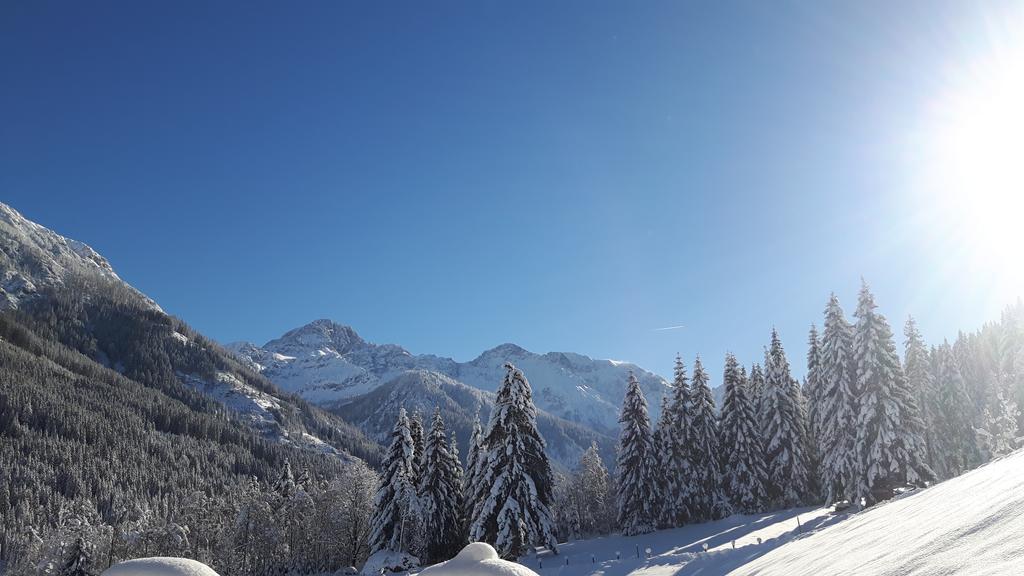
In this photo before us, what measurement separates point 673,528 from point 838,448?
1275cm

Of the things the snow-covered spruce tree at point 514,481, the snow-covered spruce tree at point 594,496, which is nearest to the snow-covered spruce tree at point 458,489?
the snow-covered spruce tree at point 514,481

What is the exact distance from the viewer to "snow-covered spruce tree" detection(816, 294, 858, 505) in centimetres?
3341

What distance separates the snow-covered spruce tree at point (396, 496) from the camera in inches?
1551

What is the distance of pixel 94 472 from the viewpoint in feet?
504

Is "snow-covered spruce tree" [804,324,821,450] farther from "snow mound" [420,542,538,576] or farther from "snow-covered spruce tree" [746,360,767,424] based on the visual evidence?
"snow mound" [420,542,538,576]

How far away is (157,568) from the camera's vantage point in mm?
6914

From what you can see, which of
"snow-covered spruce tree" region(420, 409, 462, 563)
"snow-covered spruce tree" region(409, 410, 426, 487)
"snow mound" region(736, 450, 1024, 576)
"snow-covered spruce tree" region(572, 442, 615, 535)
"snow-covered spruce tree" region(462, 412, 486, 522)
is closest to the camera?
"snow mound" region(736, 450, 1024, 576)

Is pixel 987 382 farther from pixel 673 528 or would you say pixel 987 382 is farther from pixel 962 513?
pixel 962 513

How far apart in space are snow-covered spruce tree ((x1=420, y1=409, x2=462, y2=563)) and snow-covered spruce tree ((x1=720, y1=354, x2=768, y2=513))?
66.9 feet

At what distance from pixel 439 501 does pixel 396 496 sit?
3.06m

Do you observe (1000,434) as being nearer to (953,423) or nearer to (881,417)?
(953,423)

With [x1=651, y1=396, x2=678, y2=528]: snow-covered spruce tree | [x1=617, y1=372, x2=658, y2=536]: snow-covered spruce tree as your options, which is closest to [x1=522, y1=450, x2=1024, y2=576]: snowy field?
[x1=617, y1=372, x2=658, y2=536]: snow-covered spruce tree

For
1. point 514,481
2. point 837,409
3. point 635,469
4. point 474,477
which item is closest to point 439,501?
point 474,477

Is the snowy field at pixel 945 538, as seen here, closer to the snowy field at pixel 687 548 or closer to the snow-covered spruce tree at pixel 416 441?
the snowy field at pixel 687 548
